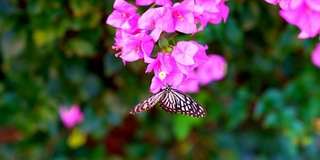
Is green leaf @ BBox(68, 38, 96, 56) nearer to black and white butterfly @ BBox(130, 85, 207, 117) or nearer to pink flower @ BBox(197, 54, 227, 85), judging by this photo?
pink flower @ BBox(197, 54, 227, 85)

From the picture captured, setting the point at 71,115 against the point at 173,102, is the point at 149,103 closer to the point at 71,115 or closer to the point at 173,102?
the point at 173,102

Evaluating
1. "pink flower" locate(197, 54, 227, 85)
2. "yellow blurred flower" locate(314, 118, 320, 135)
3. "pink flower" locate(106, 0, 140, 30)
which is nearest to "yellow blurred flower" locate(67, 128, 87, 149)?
"pink flower" locate(197, 54, 227, 85)

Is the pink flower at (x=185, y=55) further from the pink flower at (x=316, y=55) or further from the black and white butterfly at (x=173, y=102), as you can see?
the pink flower at (x=316, y=55)

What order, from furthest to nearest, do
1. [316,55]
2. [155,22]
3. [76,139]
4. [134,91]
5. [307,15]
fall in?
[76,139], [134,91], [316,55], [307,15], [155,22]

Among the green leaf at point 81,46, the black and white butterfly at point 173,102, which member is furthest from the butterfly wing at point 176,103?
the green leaf at point 81,46

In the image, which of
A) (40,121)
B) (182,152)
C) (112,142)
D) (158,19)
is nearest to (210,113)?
Answer: (182,152)

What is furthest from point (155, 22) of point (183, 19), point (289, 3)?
point (289, 3)

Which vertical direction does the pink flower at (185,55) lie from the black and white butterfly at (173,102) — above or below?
above
